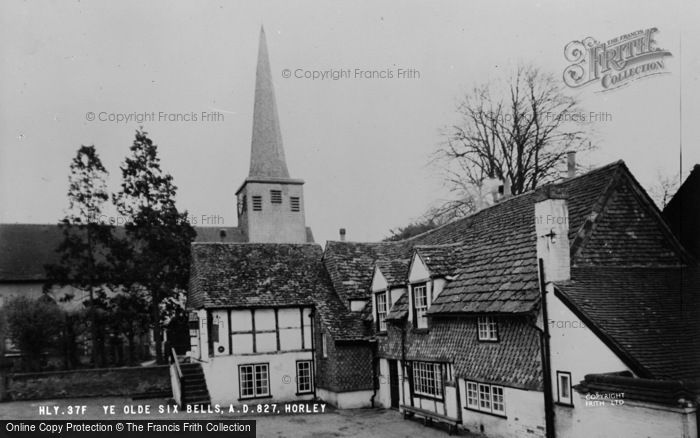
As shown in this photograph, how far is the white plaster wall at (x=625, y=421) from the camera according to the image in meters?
8.82

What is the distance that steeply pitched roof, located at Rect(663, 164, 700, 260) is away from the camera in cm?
1346

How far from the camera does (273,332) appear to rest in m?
20.8

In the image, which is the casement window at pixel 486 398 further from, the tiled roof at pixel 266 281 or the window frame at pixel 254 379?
the window frame at pixel 254 379

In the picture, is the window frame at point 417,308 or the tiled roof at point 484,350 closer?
the tiled roof at point 484,350

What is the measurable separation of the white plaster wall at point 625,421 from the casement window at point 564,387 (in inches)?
6.6

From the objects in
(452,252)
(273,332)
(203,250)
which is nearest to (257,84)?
(203,250)

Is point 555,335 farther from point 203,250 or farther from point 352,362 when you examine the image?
point 203,250

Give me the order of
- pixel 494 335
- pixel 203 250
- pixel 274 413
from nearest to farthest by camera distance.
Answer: pixel 494 335
pixel 274 413
pixel 203 250

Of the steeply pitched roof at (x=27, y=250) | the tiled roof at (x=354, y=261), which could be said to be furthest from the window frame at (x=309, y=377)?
the steeply pitched roof at (x=27, y=250)

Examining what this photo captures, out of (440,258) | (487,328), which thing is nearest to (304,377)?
(440,258)

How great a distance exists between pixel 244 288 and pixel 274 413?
4912mm

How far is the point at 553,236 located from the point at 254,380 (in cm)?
1246

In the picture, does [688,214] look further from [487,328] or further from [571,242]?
[487,328]

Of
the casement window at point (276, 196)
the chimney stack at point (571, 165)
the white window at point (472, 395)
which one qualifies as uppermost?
the casement window at point (276, 196)
